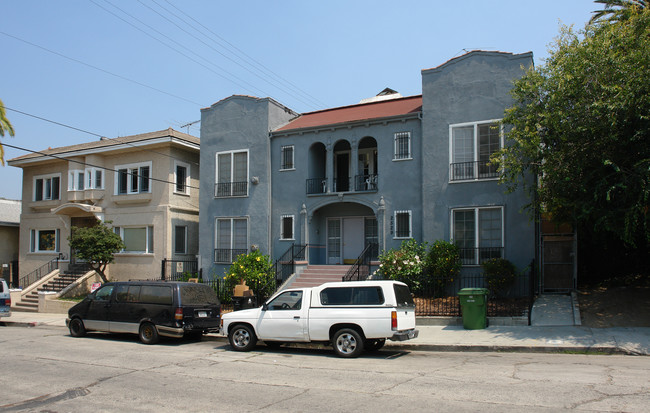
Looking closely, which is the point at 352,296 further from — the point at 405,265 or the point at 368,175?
the point at 368,175

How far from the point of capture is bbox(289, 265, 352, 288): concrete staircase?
19984 mm

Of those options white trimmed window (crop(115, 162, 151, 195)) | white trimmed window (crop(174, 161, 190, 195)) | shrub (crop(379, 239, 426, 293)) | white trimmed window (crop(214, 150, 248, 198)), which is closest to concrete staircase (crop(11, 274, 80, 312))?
white trimmed window (crop(115, 162, 151, 195))

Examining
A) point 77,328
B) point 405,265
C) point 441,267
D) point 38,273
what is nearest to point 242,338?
point 77,328

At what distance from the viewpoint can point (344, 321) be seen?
11.4 metres

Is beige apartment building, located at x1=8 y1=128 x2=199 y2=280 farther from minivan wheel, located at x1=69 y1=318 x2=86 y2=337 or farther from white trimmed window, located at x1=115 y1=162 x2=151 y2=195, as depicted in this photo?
minivan wheel, located at x1=69 y1=318 x2=86 y2=337

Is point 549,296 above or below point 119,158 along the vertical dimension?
below

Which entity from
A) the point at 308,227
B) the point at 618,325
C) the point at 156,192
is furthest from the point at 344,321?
the point at 156,192

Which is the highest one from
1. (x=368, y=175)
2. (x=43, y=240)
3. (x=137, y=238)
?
(x=368, y=175)

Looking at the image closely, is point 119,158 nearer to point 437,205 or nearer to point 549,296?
point 437,205

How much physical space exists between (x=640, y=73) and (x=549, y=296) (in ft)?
23.5

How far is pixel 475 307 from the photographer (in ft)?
46.3

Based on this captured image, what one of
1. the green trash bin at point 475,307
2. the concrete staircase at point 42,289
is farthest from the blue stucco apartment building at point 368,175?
the concrete staircase at point 42,289

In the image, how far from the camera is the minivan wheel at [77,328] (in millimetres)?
15344

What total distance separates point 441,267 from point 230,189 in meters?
10.1
